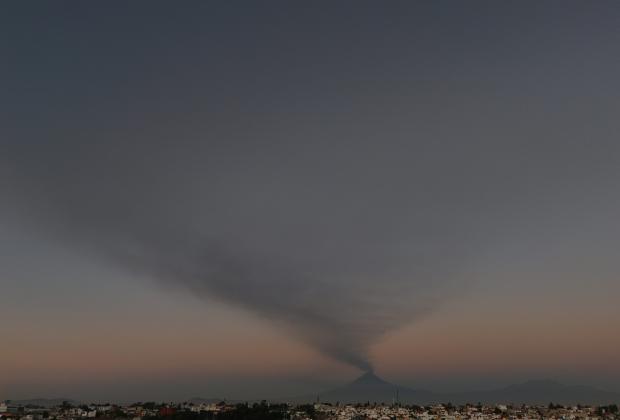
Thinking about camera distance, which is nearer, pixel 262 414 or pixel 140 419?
pixel 262 414

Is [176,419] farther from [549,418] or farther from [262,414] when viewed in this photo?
[549,418]

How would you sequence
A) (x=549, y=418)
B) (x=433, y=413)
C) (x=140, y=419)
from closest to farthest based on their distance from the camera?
1. (x=549, y=418)
2. (x=140, y=419)
3. (x=433, y=413)

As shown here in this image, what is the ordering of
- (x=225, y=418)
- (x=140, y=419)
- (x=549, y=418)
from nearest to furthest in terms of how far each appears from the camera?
(x=225, y=418)
(x=549, y=418)
(x=140, y=419)

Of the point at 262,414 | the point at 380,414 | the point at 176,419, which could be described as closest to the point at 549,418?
the point at 380,414

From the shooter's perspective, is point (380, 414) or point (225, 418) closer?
point (225, 418)

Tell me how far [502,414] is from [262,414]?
6950 centimetres

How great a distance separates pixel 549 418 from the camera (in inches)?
5212

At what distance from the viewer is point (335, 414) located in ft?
506

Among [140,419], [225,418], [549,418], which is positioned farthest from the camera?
[140,419]

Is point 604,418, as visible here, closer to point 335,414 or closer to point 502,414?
point 502,414

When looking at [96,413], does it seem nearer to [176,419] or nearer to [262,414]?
[176,419]

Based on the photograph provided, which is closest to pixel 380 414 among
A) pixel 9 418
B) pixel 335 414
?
pixel 335 414

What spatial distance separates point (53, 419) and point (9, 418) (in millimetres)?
10461

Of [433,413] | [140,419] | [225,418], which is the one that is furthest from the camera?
[433,413]
